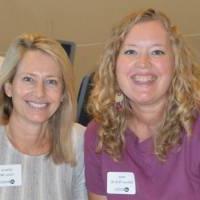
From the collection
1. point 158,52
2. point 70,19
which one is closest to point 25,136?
point 158,52

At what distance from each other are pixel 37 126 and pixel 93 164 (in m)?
0.27

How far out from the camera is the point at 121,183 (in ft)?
5.34

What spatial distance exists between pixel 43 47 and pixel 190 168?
709 mm

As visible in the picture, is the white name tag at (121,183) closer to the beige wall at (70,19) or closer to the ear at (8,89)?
the ear at (8,89)

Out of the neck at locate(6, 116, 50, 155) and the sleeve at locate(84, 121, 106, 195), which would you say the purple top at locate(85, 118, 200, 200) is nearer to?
the sleeve at locate(84, 121, 106, 195)

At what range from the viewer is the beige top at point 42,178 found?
1.71m

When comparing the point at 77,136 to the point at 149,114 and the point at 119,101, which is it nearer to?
the point at 119,101

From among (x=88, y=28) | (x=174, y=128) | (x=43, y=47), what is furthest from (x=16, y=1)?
(x=174, y=128)

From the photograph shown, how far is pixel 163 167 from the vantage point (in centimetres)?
159

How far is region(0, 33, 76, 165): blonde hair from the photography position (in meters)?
1.72

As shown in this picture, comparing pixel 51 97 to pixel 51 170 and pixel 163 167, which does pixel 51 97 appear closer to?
pixel 51 170

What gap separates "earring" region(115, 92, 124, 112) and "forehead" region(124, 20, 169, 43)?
0.23 m

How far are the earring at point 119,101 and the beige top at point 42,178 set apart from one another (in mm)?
252

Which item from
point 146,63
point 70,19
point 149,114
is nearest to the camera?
point 146,63
